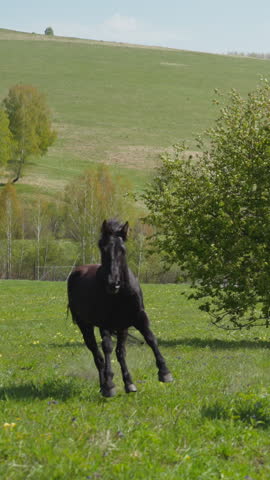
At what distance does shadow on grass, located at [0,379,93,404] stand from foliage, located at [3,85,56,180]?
97.3 metres

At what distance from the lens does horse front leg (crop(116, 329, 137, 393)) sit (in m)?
10.1

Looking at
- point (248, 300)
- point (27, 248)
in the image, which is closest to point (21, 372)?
point (248, 300)

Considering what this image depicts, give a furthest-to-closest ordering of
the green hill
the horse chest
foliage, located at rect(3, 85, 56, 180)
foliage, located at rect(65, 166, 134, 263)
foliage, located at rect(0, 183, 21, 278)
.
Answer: the green hill
foliage, located at rect(3, 85, 56, 180)
foliage, located at rect(65, 166, 134, 263)
foliage, located at rect(0, 183, 21, 278)
the horse chest

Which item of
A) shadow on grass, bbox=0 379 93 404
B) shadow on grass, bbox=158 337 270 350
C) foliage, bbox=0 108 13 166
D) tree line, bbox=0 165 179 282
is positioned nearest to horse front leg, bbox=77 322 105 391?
shadow on grass, bbox=0 379 93 404

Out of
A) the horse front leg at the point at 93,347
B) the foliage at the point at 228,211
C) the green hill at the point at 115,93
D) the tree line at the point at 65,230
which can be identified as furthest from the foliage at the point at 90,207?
the horse front leg at the point at 93,347

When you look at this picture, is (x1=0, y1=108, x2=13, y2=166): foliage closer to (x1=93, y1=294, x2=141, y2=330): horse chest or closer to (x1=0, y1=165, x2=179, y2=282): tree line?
(x1=0, y1=165, x2=179, y2=282): tree line

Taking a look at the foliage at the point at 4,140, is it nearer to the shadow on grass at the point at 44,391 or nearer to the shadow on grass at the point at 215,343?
the shadow on grass at the point at 215,343

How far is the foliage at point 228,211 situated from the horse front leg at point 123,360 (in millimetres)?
9194

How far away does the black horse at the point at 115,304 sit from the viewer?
9.82 meters

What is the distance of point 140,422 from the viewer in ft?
26.6

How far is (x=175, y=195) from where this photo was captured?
21.5m

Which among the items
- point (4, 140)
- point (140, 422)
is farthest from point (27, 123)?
point (140, 422)

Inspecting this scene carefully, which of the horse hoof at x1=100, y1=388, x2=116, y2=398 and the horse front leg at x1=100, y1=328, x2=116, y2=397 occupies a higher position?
the horse front leg at x1=100, y1=328, x2=116, y2=397

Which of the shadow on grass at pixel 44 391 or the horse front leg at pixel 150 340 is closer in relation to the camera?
the shadow on grass at pixel 44 391
